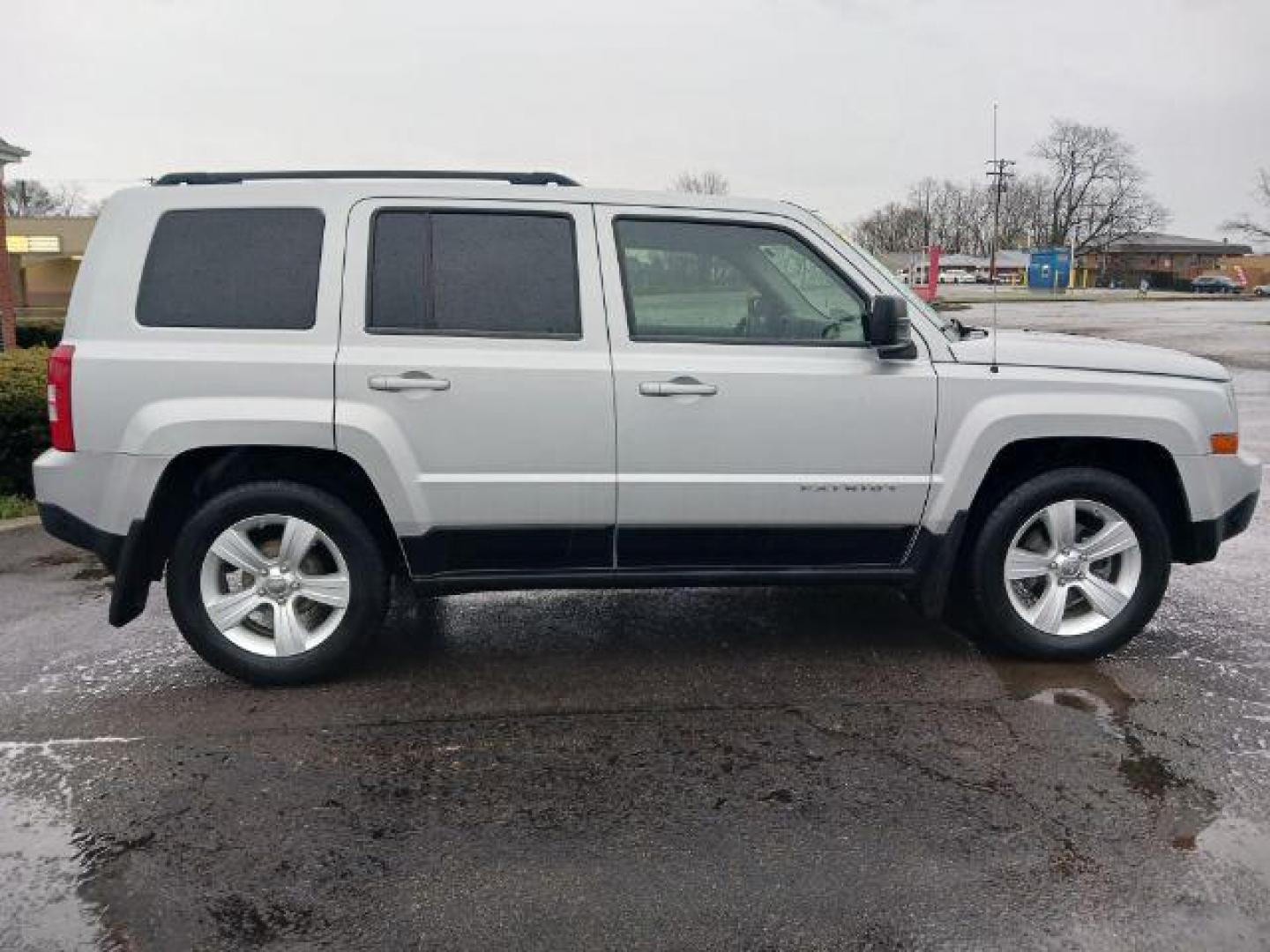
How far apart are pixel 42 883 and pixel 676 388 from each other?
267 centimetres

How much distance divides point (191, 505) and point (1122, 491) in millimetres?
3888

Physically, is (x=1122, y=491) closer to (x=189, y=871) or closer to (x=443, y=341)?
(x=443, y=341)

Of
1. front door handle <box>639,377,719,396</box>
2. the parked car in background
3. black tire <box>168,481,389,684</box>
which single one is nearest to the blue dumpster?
the parked car in background

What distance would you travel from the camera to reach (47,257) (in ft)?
143

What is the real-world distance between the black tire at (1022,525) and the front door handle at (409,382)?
2.36 meters

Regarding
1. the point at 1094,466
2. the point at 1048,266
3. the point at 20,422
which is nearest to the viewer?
the point at 1094,466

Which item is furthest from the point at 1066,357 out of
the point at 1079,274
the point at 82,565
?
the point at 1079,274

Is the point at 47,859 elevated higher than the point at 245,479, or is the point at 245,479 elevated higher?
the point at 245,479

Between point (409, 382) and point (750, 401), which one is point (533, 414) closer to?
point (409, 382)

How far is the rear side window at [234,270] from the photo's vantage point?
4277mm

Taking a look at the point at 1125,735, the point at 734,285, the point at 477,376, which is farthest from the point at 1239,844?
the point at 477,376

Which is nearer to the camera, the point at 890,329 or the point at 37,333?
the point at 890,329

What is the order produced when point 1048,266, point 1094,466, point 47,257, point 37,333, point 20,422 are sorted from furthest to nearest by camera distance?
point 1048,266 < point 47,257 < point 37,333 < point 20,422 < point 1094,466

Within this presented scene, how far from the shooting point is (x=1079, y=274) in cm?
11131
